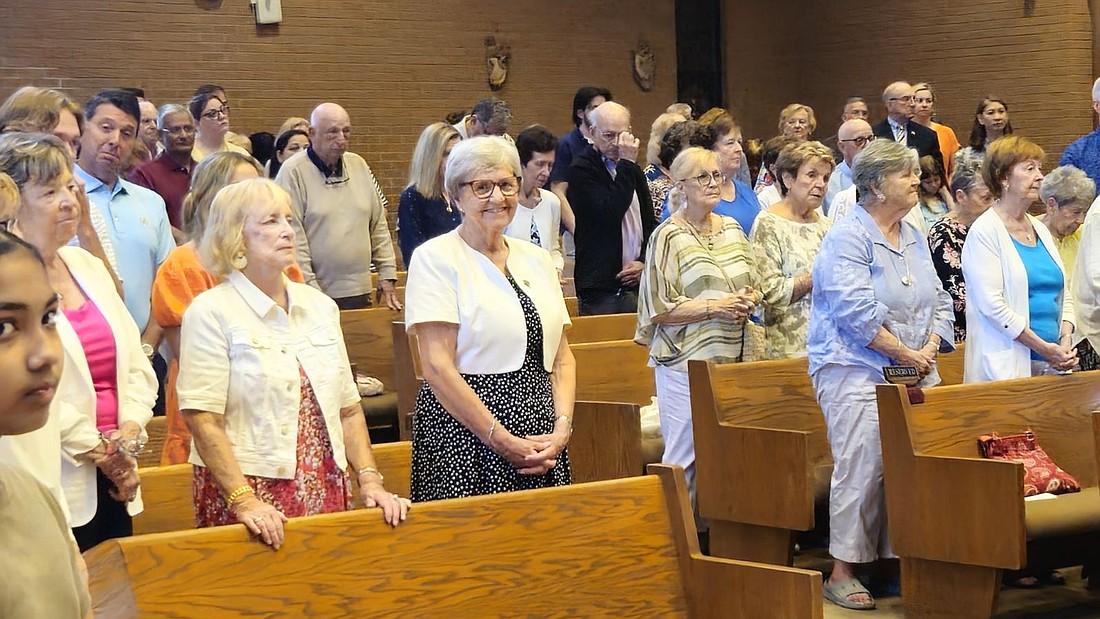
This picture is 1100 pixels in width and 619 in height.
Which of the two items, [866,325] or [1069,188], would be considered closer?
[866,325]

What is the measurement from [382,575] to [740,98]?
33.5 feet

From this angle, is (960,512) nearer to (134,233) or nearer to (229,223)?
(229,223)

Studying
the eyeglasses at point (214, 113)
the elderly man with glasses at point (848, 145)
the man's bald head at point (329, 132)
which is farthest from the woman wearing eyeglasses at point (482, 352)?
the elderly man with glasses at point (848, 145)

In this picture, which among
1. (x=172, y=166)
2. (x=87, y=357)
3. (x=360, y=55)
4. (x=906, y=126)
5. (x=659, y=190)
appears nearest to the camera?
(x=87, y=357)

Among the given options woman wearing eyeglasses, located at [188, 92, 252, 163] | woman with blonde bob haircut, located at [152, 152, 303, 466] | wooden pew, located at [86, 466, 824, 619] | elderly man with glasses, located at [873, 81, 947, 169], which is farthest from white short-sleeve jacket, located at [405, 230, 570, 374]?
elderly man with glasses, located at [873, 81, 947, 169]

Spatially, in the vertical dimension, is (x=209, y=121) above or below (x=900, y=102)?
below

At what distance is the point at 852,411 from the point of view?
4.60 metres

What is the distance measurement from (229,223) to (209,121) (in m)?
3.79

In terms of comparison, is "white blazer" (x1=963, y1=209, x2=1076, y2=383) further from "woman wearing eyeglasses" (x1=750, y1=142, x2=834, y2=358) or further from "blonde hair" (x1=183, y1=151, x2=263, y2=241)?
"blonde hair" (x1=183, y1=151, x2=263, y2=241)

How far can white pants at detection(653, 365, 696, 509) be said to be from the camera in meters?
4.99

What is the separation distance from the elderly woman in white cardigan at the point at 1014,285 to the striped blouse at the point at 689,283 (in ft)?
2.61

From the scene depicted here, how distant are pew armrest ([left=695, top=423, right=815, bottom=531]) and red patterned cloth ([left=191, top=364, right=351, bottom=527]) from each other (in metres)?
1.94

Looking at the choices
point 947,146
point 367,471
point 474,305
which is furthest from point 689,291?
point 947,146

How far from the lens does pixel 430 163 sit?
6219 mm
